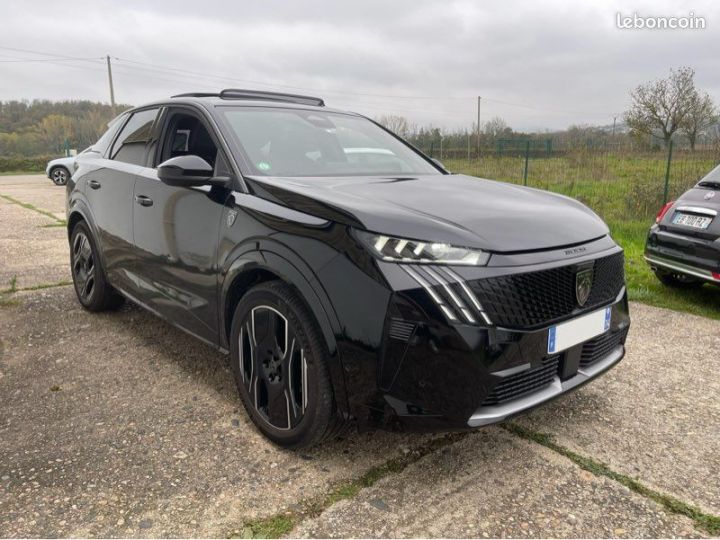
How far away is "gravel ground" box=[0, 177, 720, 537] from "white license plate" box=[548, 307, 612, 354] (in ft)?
1.86

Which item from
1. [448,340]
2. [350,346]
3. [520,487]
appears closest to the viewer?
[448,340]

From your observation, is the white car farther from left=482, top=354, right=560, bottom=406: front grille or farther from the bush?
left=482, top=354, right=560, bottom=406: front grille

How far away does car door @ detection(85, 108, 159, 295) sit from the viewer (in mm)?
3559

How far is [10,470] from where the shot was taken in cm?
234

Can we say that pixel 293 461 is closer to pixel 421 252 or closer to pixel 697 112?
pixel 421 252

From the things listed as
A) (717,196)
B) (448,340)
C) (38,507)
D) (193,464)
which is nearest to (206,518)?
(193,464)

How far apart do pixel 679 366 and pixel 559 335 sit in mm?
1836

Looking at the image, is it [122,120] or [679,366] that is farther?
[122,120]

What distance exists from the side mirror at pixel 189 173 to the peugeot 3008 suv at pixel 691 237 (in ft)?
12.3

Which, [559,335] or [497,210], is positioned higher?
[497,210]

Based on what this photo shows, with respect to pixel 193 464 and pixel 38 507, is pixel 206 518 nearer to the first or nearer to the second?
pixel 193 464

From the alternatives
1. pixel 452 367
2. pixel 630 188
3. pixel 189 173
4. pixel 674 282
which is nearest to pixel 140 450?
pixel 189 173

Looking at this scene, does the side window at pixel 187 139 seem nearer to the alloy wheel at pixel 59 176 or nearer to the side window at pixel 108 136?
the side window at pixel 108 136

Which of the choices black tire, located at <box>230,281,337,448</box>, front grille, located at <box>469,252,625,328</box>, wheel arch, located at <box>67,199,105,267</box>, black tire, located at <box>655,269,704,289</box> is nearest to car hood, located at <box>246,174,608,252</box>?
front grille, located at <box>469,252,625,328</box>
